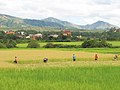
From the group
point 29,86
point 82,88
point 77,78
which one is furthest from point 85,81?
point 29,86

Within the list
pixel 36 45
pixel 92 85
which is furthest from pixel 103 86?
pixel 36 45

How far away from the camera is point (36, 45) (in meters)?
74.8

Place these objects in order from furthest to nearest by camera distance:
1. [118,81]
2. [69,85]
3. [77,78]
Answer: [77,78] < [118,81] < [69,85]

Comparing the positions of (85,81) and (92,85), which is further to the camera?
(85,81)

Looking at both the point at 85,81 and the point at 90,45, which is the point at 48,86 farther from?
the point at 90,45

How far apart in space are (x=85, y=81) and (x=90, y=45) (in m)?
60.3

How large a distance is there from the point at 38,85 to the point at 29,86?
534mm

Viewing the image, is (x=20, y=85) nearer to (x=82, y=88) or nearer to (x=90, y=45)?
(x=82, y=88)

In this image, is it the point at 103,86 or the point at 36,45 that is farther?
the point at 36,45

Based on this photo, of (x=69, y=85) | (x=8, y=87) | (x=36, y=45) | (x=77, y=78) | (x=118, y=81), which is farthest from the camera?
(x=36, y=45)

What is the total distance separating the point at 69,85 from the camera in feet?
47.2

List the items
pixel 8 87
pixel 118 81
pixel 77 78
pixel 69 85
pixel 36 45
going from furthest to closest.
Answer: pixel 36 45
pixel 77 78
pixel 118 81
pixel 69 85
pixel 8 87

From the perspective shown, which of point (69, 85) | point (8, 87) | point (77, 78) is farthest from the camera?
point (77, 78)

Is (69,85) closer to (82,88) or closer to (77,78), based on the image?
(82,88)
